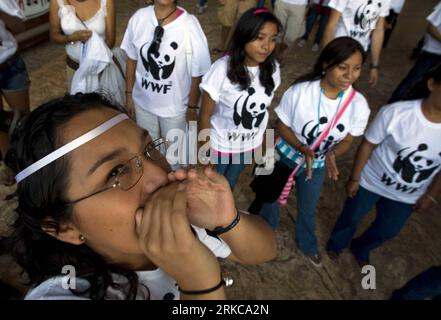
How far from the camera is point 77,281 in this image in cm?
116

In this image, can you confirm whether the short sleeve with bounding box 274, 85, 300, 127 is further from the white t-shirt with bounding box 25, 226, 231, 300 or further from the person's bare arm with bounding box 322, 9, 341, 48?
the person's bare arm with bounding box 322, 9, 341, 48

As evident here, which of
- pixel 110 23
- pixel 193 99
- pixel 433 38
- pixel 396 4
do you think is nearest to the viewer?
pixel 193 99

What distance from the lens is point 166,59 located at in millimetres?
2443

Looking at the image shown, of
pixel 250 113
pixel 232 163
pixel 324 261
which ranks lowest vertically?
pixel 324 261

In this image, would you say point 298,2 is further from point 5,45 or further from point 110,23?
point 5,45

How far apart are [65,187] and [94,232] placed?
7.0 inches

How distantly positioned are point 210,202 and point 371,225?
1.85m

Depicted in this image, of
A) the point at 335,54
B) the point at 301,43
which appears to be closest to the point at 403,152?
the point at 335,54

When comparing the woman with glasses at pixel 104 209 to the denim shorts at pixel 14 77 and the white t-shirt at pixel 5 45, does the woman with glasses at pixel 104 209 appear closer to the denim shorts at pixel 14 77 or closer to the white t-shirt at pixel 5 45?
the white t-shirt at pixel 5 45

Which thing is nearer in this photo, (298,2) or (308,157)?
(308,157)

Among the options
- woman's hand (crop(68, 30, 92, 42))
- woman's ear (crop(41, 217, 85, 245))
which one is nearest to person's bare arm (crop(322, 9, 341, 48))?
woman's hand (crop(68, 30, 92, 42))

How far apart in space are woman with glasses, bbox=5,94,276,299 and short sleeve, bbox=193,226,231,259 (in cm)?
18

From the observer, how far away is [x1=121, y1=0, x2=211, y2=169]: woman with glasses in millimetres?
2391

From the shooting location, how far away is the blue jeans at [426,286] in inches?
85.4
